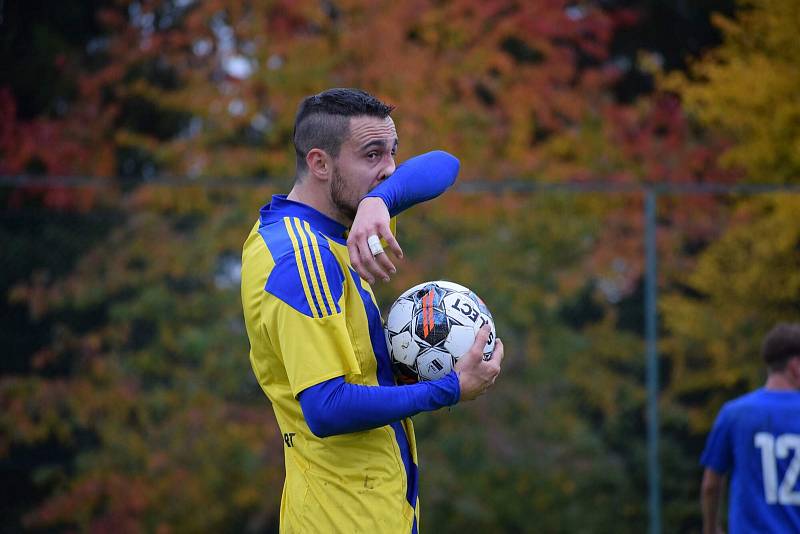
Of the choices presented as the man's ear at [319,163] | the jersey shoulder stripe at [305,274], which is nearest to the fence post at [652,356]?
the man's ear at [319,163]

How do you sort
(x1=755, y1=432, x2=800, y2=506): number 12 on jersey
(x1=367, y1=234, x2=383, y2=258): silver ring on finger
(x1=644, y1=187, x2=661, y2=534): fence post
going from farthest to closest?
(x1=644, y1=187, x2=661, y2=534): fence post, (x1=755, y1=432, x2=800, y2=506): number 12 on jersey, (x1=367, y1=234, x2=383, y2=258): silver ring on finger

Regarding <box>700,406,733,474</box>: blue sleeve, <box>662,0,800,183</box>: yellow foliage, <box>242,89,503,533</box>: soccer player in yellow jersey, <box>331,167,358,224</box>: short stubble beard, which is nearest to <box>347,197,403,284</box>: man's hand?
<box>242,89,503,533</box>: soccer player in yellow jersey

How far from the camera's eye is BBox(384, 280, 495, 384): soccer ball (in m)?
2.63

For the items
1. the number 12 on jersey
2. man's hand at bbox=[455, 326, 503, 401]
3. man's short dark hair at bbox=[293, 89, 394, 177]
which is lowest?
the number 12 on jersey

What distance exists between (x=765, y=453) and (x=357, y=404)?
9.93ft

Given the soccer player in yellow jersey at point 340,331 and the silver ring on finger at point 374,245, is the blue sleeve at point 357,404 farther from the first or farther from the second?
the silver ring on finger at point 374,245

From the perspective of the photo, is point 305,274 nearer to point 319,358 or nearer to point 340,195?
point 319,358

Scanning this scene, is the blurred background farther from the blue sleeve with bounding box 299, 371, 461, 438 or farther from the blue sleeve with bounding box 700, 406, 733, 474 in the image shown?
the blue sleeve with bounding box 299, 371, 461, 438

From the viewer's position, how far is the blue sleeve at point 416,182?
263cm

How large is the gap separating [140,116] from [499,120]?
3.32m

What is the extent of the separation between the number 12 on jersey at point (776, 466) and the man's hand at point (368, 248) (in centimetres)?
301

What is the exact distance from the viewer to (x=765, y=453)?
4691 mm

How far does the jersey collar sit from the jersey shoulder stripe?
0.12 m

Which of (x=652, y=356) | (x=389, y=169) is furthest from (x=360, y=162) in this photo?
(x=652, y=356)
